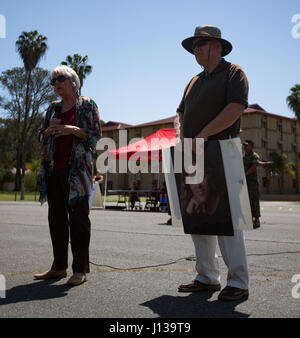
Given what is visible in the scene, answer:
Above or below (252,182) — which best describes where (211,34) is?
above

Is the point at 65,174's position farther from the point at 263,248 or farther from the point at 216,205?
the point at 263,248

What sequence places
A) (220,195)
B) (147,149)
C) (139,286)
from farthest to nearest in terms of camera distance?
(147,149) < (139,286) < (220,195)

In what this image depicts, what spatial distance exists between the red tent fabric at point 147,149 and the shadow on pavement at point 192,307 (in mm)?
12358

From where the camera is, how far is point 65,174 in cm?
365

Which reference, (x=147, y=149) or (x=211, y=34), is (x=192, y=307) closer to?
(x=211, y=34)

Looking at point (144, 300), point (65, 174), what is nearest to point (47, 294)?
point (144, 300)

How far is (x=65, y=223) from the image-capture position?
3.77 m

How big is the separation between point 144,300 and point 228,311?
601mm

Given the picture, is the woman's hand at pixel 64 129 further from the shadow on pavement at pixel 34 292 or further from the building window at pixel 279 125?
the building window at pixel 279 125

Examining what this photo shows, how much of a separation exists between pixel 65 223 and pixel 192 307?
1529 mm

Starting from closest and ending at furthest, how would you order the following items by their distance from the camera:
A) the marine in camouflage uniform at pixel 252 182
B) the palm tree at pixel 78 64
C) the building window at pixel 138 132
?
the marine in camouflage uniform at pixel 252 182
the palm tree at pixel 78 64
the building window at pixel 138 132

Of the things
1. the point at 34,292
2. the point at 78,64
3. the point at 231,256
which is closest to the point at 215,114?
the point at 231,256

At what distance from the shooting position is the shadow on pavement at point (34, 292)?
9.64 feet

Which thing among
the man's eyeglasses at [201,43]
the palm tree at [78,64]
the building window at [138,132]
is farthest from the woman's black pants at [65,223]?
the building window at [138,132]
